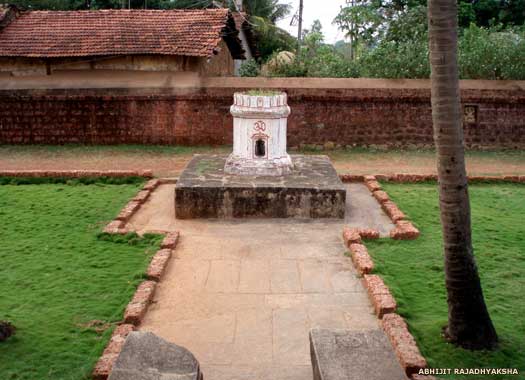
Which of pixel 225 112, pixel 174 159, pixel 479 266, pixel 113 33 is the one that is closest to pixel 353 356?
pixel 479 266

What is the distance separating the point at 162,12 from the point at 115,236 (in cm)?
1007

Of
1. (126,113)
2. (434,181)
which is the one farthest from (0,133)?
(434,181)

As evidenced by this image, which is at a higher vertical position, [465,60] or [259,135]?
[465,60]

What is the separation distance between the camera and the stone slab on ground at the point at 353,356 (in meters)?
4.45

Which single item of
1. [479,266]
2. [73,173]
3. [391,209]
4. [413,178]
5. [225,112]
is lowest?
[479,266]

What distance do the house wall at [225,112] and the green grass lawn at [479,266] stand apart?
4.46 meters

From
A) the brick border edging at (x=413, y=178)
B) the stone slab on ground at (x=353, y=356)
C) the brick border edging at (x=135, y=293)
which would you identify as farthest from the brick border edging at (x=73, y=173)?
the stone slab on ground at (x=353, y=356)

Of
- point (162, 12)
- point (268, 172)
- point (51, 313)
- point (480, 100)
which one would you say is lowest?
point (51, 313)

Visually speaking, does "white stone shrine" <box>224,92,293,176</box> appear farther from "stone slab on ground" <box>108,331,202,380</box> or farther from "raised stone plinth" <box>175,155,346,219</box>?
"stone slab on ground" <box>108,331,202,380</box>

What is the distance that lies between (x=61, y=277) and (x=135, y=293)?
3.57 ft

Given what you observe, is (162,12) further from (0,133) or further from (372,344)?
(372,344)

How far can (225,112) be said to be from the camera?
1570 centimetres

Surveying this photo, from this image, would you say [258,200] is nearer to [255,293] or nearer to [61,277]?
[255,293]

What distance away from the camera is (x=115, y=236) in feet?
28.8
